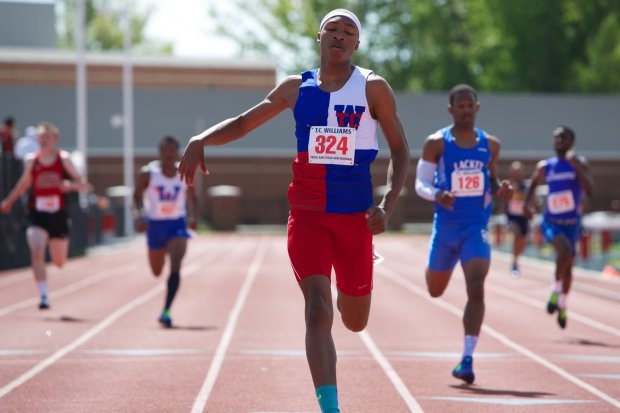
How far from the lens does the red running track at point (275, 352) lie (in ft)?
27.4

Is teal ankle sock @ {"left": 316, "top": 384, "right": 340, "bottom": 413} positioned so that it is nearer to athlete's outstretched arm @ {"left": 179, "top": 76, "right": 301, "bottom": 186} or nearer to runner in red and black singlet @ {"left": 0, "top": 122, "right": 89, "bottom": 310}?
athlete's outstretched arm @ {"left": 179, "top": 76, "right": 301, "bottom": 186}

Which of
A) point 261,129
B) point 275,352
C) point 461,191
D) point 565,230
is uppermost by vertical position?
point 461,191

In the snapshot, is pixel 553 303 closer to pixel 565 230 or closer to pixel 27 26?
pixel 565 230

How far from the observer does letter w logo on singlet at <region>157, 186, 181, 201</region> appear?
13633mm

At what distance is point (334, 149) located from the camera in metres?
6.50

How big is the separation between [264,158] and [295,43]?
18.5m

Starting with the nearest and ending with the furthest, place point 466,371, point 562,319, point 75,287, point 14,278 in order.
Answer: point 466,371 → point 562,319 → point 75,287 → point 14,278

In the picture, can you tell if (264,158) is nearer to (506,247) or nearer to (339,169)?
(506,247)

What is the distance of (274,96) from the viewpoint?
6.69 meters

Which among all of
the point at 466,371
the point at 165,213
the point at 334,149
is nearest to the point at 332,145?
the point at 334,149

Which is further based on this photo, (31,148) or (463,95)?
(31,148)

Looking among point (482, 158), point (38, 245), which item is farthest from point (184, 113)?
point (482, 158)

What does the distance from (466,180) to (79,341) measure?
4.17 metres

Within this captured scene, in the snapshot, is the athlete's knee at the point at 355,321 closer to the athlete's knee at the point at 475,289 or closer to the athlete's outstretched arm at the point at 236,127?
the athlete's outstretched arm at the point at 236,127
